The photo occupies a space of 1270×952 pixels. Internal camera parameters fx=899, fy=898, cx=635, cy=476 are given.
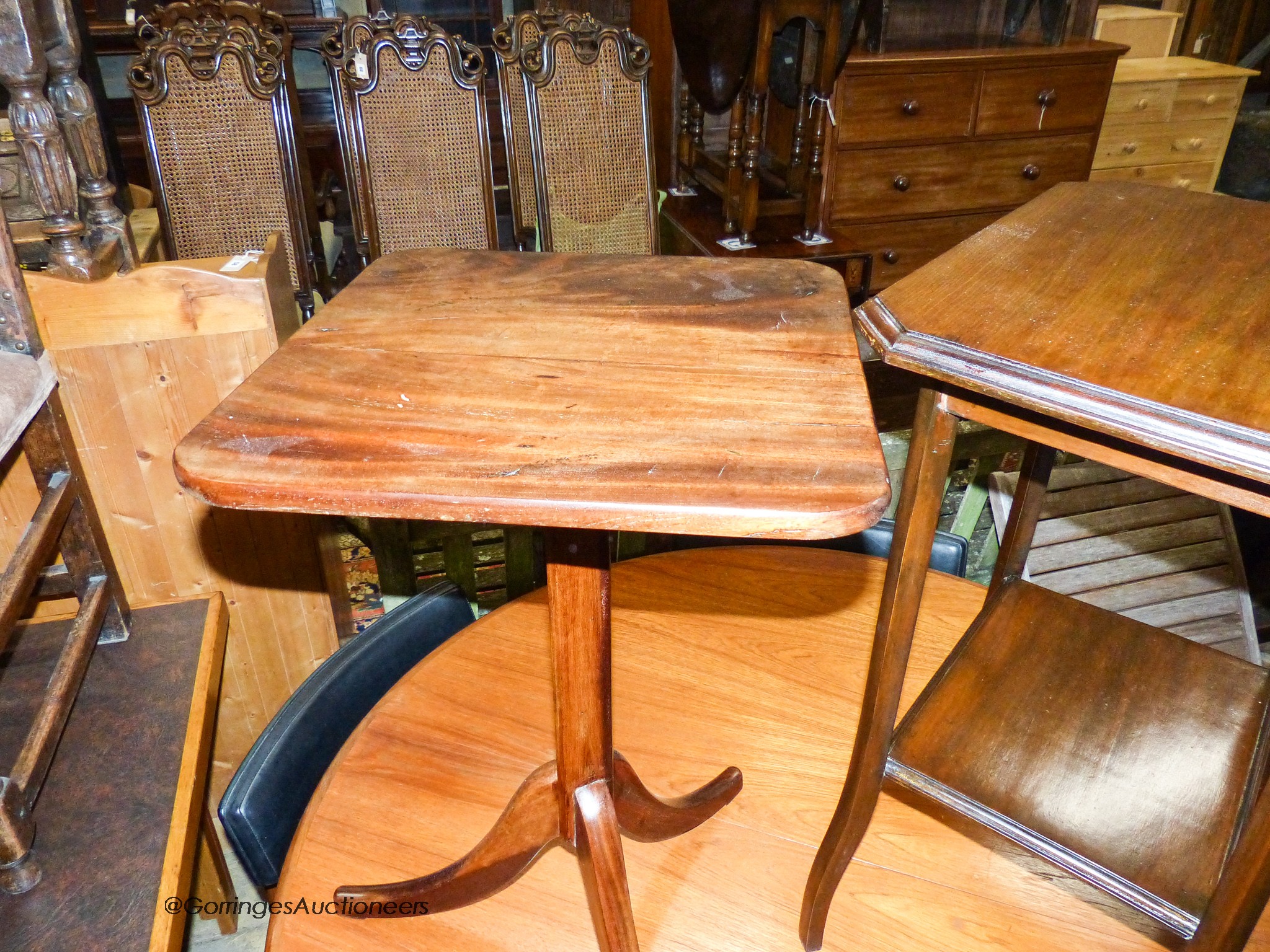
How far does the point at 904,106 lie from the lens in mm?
3246

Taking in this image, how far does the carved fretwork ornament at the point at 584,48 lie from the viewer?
102 inches

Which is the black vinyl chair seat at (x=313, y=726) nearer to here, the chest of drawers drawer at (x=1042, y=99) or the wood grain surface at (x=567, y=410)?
the wood grain surface at (x=567, y=410)

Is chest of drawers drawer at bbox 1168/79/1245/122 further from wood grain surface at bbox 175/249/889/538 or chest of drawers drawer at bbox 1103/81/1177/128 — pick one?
wood grain surface at bbox 175/249/889/538

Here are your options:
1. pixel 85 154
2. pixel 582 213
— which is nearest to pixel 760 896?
pixel 85 154

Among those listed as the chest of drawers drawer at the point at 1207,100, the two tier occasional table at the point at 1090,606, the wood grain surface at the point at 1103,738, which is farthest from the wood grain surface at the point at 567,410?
the chest of drawers drawer at the point at 1207,100

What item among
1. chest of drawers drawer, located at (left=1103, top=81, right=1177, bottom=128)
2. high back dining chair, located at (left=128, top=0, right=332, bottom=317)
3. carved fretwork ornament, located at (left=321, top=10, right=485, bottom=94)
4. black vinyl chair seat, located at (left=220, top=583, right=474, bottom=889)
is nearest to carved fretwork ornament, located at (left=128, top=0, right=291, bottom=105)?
high back dining chair, located at (left=128, top=0, right=332, bottom=317)

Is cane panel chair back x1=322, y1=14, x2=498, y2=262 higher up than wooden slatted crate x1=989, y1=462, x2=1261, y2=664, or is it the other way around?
cane panel chair back x1=322, y1=14, x2=498, y2=262

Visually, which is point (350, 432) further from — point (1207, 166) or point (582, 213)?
point (1207, 166)

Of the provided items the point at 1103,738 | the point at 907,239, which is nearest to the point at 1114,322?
the point at 1103,738

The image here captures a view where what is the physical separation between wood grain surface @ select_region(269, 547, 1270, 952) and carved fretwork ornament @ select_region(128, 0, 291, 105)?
5.74ft

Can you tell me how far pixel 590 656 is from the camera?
3.03ft

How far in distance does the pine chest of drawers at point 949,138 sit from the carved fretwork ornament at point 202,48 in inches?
74.2

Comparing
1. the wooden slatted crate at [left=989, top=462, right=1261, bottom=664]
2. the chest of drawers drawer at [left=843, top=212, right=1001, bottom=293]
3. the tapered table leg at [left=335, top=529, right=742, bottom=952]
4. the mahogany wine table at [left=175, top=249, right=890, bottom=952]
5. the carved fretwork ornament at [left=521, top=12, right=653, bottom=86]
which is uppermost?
the carved fretwork ornament at [left=521, top=12, right=653, bottom=86]

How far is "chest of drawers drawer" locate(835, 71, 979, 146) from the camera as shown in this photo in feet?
10.5
